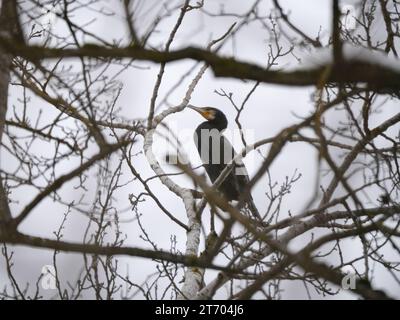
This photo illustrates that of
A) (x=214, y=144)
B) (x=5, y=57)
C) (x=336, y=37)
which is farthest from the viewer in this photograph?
(x=214, y=144)

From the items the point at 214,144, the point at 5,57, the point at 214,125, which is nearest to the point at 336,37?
the point at 5,57

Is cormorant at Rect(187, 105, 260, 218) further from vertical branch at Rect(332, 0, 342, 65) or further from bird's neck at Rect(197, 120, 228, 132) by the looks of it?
vertical branch at Rect(332, 0, 342, 65)

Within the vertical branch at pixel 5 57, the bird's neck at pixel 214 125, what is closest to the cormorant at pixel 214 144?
the bird's neck at pixel 214 125

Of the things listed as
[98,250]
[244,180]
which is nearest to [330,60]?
[98,250]

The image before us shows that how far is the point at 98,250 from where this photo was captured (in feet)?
7.08

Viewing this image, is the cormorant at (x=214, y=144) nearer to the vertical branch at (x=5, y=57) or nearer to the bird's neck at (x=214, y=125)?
the bird's neck at (x=214, y=125)

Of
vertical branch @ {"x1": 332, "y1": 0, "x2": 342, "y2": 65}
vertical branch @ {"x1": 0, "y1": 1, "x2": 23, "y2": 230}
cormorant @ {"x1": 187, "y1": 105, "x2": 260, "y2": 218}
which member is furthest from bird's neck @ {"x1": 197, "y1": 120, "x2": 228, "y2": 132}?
vertical branch @ {"x1": 332, "y1": 0, "x2": 342, "y2": 65}

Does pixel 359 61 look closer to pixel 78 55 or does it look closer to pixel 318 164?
pixel 318 164

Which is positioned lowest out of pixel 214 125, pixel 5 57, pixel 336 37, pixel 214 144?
pixel 336 37

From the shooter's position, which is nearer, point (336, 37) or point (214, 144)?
point (336, 37)

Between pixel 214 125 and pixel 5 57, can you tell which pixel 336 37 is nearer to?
pixel 5 57

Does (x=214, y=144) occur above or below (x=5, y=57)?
above

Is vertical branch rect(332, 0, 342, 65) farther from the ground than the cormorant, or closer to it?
closer to it
